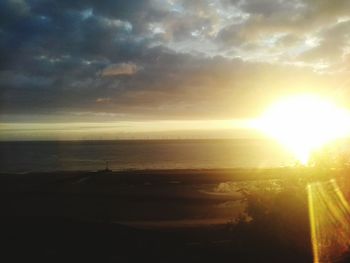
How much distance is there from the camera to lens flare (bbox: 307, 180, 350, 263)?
1547cm

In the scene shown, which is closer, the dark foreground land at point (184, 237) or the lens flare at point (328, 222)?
the dark foreground land at point (184, 237)

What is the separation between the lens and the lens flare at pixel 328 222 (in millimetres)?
15469

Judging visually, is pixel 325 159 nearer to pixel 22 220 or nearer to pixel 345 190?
pixel 345 190

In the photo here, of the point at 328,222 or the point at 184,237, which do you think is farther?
the point at 184,237

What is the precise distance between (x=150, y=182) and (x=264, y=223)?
111ft

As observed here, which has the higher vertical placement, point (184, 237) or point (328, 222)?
point (328, 222)

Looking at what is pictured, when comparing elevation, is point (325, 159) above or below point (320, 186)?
above

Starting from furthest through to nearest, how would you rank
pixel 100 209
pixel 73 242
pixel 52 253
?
1. pixel 100 209
2. pixel 73 242
3. pixel 52 253

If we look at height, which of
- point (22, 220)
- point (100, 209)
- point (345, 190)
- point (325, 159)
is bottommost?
point (100, 209)

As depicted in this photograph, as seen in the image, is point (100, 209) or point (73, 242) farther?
point (100, 209)

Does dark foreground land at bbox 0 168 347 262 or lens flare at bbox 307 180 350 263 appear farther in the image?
lens flare at bbox 307 180 350 263

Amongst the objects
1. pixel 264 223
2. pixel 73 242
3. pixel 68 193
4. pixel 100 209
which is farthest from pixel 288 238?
pixel 68 193

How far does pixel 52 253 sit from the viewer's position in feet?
48.2

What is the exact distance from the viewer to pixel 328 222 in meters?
16.6
